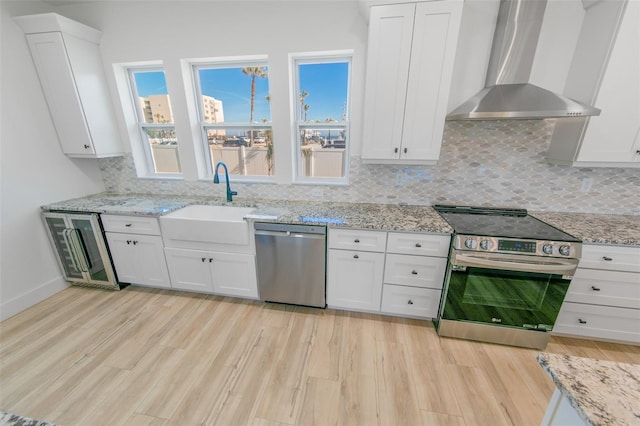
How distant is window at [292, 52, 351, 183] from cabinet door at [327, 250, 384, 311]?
0.91 metres

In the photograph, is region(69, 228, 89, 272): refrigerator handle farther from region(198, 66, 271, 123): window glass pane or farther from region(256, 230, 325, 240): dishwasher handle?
region(256, 230, 325, 240): dishwasher handle

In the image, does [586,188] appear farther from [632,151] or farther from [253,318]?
[253,318]

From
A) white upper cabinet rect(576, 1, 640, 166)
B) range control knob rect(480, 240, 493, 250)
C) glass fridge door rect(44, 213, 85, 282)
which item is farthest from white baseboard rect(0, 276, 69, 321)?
white upper cabinet rect(576, 1, 640, 166)

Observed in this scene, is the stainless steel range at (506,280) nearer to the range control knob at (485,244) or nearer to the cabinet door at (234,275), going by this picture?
the range control knob at (485,244)

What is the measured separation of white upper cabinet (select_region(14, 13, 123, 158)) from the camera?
217 cm

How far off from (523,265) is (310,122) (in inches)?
85.5

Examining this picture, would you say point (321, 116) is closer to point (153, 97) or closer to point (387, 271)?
point (387, 271)

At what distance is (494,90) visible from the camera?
72.2 inches

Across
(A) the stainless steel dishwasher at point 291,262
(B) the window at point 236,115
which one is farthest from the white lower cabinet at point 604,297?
(B) the window at point 236,115

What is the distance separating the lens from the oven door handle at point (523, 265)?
1.65 meters

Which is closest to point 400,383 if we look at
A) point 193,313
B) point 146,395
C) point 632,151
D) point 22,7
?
point 146,395

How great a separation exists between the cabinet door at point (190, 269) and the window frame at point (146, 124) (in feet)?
3.41

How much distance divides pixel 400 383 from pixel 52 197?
3673 mm

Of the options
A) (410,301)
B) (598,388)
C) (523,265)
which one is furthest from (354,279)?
(598,388)
